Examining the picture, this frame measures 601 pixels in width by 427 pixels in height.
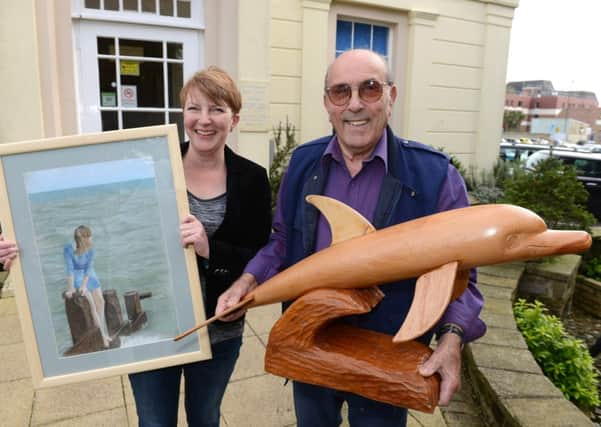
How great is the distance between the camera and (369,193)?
1601 millimetres

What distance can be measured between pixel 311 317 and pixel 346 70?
80cm

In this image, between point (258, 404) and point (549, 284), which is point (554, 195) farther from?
point (258, 404)

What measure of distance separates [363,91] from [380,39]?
22.6ft

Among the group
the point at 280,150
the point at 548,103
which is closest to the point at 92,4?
the point at 280,150

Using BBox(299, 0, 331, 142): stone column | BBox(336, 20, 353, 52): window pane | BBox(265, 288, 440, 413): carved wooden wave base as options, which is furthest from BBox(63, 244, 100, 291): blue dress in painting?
BBox(336, 20, 353, 52): window pane

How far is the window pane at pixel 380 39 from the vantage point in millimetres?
7656

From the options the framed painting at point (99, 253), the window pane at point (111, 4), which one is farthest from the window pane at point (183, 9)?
the framed painting at point (99, 253)

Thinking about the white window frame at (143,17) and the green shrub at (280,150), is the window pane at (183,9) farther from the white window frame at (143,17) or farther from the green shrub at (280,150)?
the green shrub at (280,150)

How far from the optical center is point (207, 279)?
69.3 inches

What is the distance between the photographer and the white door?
16.9 feet

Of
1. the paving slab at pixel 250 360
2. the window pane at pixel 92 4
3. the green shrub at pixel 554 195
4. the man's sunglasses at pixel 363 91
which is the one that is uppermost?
the window pane at pixel 92 4

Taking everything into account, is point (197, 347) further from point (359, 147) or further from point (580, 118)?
point (580, 118)

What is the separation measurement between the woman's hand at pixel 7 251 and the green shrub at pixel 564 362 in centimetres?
345

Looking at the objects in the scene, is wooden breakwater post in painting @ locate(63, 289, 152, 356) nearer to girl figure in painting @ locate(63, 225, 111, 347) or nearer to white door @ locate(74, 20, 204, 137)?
girl figure in painting @ locate(63, 225, 111, 347)
